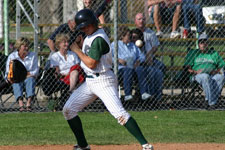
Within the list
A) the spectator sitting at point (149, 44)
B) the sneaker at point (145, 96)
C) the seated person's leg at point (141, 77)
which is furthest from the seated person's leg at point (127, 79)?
the spectator sitting at point (149, 44)

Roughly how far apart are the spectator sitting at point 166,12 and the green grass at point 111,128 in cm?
191

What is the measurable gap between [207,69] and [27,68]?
3.55 metres

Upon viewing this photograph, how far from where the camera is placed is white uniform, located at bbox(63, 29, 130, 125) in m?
6.40

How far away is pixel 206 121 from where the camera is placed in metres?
9.59

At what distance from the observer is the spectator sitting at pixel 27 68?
10.4m

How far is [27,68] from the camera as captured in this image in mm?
10469

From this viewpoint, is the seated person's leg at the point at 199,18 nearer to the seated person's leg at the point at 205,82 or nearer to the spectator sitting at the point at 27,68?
the seated person's leg at the point at 205,82

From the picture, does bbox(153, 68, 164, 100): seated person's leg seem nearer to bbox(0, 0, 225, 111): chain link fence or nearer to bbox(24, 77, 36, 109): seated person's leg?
bbox(0, 0, 225, 111): chain link fence

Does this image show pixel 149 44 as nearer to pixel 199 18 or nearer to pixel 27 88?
pixel 199 18

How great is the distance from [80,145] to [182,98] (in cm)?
502

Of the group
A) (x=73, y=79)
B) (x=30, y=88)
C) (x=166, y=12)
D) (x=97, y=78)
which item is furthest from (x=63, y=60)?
(x=97, y=78)

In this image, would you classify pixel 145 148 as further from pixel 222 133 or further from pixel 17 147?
pixel 222 133

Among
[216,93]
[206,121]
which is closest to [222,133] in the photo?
[206,121]

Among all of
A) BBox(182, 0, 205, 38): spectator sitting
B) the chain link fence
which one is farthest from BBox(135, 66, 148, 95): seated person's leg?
BBox(182, 0, 205, 38): spectator sitting
